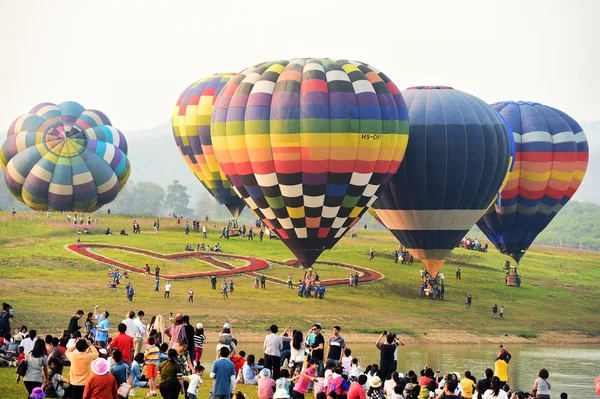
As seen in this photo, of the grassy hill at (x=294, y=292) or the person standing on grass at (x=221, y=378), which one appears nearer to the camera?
the person standing on grass at (x=221, y=378)

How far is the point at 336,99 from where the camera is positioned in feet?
188

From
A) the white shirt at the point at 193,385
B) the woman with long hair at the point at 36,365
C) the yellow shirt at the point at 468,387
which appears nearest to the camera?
the woman with long hair at the point at 36,365

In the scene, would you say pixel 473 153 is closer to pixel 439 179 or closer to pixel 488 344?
pixel 439 179

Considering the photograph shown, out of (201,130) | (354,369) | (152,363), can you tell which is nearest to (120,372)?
(152,363)

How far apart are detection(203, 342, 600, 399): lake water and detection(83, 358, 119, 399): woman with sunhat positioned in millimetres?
23026

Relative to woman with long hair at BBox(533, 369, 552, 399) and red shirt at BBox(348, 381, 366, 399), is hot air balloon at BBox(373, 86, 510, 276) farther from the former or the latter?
red shirt at BBox(348, 381, 366, 399)

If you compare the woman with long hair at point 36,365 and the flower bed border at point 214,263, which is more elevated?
the flower bed border at point 214,263

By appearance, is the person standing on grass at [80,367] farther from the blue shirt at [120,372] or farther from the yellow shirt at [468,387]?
the yellow shirt at [468,387]

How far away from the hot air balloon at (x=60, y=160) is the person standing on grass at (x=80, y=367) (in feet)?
232

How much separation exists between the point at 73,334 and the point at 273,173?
28.5 metres

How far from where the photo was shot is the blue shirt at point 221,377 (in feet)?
75.6

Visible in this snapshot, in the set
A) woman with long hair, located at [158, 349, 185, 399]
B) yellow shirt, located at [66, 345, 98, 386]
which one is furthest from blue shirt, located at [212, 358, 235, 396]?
yellow shirt, located at [66, 345, 98, 386]

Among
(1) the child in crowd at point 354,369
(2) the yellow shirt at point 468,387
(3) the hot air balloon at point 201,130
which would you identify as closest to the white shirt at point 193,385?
(1) the child in crowd at point 354,369

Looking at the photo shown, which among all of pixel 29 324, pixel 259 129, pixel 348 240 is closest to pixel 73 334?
pixel 29 324
